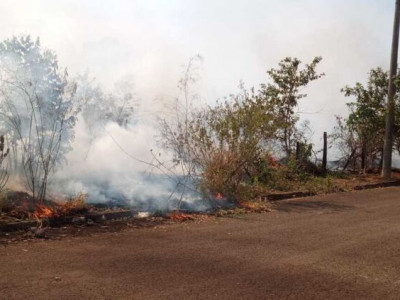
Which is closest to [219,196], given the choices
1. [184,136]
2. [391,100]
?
[184,136]

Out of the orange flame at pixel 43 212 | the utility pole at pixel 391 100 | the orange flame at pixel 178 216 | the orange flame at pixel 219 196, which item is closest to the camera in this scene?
the orange flame at pixel 43 212

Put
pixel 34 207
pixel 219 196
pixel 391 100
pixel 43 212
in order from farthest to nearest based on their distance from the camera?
1. pixel 391 100
2. pixel 219 196
3. pixel 34 207
4. pixel 43 212

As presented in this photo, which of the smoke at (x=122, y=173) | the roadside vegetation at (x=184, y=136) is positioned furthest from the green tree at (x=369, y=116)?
the smoke at (x=122, y=173)

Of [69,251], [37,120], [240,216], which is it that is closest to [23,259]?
[69,251]

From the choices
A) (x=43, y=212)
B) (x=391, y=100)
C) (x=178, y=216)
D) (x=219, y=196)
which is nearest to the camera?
(x=43, y=212)

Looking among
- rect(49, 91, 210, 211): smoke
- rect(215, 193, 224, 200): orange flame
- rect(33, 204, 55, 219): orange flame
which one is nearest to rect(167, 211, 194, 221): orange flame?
rect(49, 91, 210, 211): smoke

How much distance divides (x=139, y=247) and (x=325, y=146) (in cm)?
1117

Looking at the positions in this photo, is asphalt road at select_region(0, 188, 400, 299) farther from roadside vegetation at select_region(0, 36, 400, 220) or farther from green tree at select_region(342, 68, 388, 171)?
green tree at select_region(342, 68, 388, 171)

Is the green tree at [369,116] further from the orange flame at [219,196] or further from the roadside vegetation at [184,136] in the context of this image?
the orange flame at [219,196]

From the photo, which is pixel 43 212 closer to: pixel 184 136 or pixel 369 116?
pixel 184 136

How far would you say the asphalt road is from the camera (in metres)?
4.47

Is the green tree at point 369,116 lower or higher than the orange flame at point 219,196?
higher

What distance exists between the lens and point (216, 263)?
5.46 metres

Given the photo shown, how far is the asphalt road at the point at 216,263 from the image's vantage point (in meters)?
4.47
